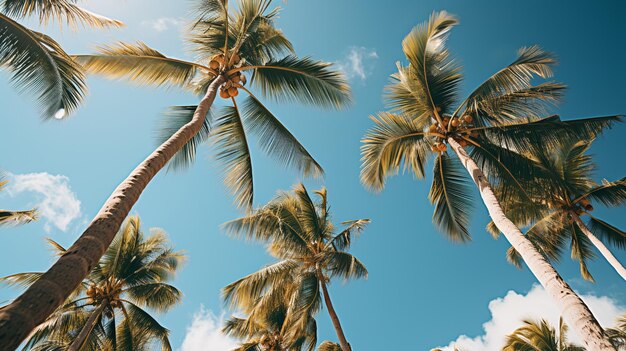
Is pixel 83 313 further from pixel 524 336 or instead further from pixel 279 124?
pixel 524 336

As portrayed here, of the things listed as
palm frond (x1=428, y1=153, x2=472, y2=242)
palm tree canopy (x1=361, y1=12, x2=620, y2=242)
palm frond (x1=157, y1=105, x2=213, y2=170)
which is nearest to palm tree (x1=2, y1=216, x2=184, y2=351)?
palm frond (x1=157, y1=105, x2=213, y2=170)

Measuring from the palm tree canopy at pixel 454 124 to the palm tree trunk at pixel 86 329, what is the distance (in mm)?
9005

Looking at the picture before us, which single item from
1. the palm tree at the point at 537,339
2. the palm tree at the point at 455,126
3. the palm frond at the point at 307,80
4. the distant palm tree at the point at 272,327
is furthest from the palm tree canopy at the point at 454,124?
the palm tree at the point at 537,339

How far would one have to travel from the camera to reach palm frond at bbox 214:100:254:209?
916cm

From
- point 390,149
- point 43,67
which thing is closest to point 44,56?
point 43,67

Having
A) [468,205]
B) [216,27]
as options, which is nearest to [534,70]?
[468,205]

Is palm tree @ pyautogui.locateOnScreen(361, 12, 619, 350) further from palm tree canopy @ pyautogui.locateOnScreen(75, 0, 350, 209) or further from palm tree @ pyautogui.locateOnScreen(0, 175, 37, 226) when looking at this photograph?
palm tree @ pyautogui.locateOnScreen(0, 175, 37, 226)

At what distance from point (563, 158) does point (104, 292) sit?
16.1 metres

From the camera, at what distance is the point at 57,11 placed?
6.39m

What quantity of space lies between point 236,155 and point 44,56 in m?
4.39

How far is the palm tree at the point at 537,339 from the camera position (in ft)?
43.1

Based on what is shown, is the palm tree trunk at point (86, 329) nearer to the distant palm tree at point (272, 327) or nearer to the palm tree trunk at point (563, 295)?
the distant palm tree at point (272, 327)

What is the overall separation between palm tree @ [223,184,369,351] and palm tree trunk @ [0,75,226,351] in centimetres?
714

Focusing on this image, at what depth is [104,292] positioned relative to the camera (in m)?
12.5
